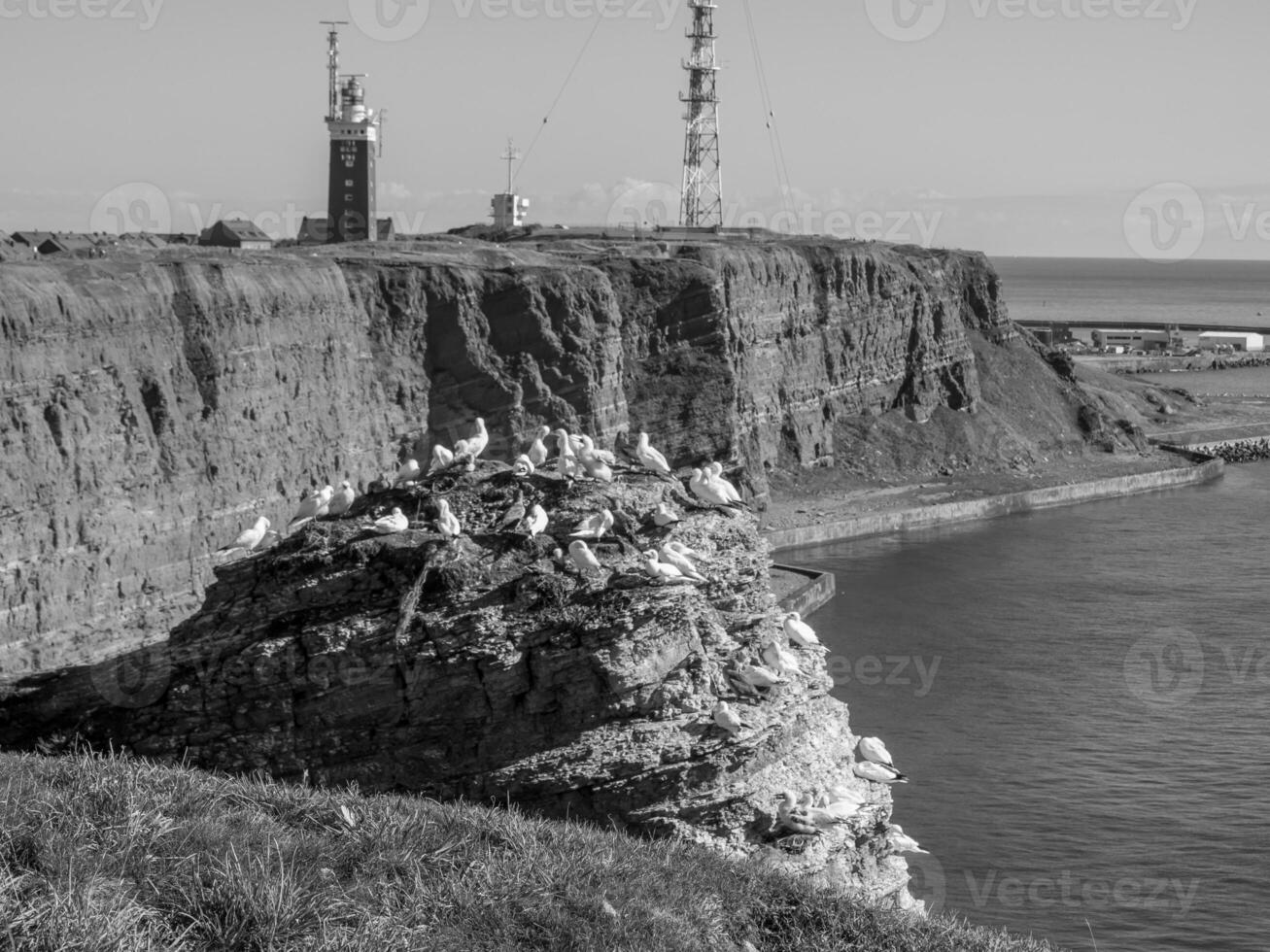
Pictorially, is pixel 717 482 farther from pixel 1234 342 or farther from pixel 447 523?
pixel 1234 342

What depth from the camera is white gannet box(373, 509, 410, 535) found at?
853 inches

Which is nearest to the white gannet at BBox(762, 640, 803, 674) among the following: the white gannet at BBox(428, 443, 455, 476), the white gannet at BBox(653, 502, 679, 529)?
the white gannet at BBox(653, 502, 679, 529)

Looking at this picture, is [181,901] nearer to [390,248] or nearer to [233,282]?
[233,282]

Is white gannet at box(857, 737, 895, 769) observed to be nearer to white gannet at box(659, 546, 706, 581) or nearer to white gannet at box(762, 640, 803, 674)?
white gannet at box(762, 640, 803, 674)

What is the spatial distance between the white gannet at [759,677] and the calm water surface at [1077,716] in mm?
9386

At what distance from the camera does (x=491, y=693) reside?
2058 cm

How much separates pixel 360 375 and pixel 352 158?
37.6 m

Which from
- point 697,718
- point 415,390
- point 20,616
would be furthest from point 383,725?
point 415,390

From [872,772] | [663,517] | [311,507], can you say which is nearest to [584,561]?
[663,517]

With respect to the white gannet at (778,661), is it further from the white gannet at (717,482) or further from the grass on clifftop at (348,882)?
the grass on clifftop at (348,882)

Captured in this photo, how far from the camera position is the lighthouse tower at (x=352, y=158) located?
91750mm

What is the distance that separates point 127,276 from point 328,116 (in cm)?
4807

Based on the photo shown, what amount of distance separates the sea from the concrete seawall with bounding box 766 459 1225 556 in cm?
105

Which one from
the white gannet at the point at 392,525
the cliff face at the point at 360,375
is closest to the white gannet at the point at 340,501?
the white gannet at the point at 392,525
